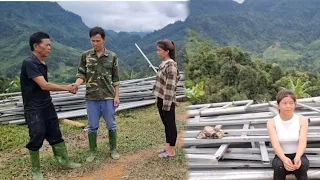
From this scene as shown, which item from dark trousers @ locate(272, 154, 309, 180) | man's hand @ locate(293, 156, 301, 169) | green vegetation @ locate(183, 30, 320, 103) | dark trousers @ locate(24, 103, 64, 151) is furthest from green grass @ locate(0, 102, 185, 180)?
green vegetation @ locate(183, 30, 320, 103)

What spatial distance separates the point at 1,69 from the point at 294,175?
64202 millimetres

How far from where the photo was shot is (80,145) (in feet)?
17.9

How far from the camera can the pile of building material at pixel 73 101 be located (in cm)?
783

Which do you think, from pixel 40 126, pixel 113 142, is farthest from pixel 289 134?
pixel 40 126

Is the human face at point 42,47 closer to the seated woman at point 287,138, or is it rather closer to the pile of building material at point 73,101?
the seated woman at point 287,138

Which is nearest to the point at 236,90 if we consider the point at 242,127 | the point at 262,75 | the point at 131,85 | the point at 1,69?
the point at 262,75

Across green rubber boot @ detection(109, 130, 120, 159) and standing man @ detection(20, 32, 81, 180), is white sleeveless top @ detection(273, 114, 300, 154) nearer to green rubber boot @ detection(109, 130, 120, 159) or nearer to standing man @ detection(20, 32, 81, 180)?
green rubber boot @ detection(109, 130, 120, 159)

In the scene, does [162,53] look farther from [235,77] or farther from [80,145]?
[235,77]

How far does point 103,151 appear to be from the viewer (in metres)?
4.82

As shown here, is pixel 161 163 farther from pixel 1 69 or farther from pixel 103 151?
pixel 1 69

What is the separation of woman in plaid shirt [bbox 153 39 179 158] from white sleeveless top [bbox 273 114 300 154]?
1.31m

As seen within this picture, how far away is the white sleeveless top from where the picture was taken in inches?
128

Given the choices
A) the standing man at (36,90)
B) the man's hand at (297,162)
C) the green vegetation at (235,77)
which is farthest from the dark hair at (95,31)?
the green vegetation at (235,77)

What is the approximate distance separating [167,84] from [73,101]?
5.07 m
